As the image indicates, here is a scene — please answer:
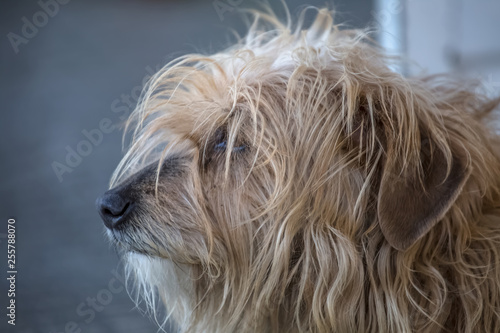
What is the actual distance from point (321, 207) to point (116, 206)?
628 millimetres

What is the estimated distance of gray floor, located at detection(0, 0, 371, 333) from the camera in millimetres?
2440

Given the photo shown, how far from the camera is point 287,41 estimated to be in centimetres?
199

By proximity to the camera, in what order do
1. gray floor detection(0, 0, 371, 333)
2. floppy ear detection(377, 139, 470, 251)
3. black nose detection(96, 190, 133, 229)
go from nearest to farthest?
floppy ear detection(377, 139, 470, 251), black nose detection(96, 190, 133, 229), gray floor detection(0, 0, 371, 333)

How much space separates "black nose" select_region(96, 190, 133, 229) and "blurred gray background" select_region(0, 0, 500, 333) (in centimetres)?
85

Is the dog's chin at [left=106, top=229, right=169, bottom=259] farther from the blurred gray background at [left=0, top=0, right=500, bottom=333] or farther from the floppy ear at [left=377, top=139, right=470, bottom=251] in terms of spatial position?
the blurred gray background at [left=0, top=0, right=500, bottom=333]

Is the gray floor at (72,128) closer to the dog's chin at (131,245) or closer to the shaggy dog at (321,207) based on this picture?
the dog's chin at (131,245)

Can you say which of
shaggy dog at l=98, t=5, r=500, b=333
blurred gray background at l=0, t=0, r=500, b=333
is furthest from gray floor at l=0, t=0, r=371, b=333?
shaggy dog at l=98, t=5, r=500, b=333

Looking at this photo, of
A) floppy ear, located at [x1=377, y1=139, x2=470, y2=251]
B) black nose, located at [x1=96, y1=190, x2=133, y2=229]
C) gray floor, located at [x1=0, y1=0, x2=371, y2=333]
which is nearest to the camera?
floppy ear, located at [x1=377, y1=139, x2=470, y2=251]

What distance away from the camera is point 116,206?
5.33 feet

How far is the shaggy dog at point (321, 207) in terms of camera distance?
1.51 metres

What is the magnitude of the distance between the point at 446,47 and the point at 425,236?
2310 mm

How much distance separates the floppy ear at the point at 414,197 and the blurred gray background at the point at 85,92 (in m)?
0.98

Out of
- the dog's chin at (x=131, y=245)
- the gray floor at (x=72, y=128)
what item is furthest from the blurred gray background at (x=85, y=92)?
the dog's chin at (x=131, y=245)

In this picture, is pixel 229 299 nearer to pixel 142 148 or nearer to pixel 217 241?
pixel 217 241
